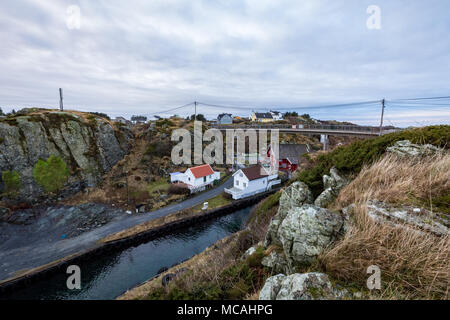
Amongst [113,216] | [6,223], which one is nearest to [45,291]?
[113,216]

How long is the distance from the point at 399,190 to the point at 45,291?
2492 cm

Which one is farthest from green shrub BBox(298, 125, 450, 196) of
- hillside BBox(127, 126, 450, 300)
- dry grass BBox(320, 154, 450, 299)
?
dry grass BBox(320, 154, 450, 299)

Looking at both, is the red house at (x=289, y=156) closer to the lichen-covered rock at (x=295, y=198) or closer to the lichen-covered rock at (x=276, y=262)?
the lichen-covered rock at (x=295, y=198)

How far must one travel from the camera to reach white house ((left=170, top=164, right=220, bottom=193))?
34406mm

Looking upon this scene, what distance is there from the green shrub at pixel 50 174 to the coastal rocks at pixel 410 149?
1451 inches

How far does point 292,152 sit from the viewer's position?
45188mm

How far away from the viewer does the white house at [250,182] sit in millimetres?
32250

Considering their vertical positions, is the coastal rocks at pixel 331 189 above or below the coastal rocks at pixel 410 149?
below

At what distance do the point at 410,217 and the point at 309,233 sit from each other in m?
2.20

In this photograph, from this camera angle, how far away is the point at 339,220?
5043mm

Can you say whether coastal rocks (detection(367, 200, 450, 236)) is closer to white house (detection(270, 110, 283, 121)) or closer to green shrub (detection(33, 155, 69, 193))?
green shrub (detection(33, 155, 69, 193))

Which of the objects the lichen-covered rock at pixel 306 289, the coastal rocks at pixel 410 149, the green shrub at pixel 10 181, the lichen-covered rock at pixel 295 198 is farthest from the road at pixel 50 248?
the coastal rocks at pixel 410 149
